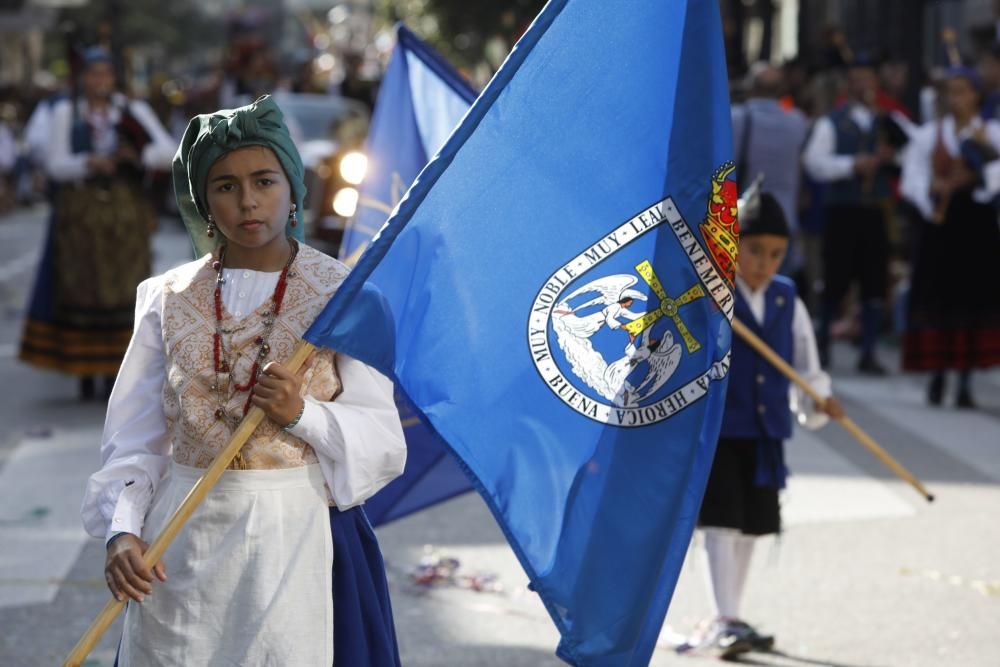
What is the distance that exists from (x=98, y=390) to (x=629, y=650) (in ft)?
26.5

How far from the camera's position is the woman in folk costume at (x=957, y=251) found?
33.9ft

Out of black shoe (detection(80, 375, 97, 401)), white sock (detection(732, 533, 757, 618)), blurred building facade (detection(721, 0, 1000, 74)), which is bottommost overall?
black shoe (detection(80, 375, 97, 401))

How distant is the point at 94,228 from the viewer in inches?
414

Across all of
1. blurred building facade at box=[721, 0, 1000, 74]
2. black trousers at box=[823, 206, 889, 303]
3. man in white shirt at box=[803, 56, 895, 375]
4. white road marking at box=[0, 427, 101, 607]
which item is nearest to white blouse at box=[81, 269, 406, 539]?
white road marking at box=[0, 427, 101, 607]

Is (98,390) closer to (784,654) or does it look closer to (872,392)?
(872,392)

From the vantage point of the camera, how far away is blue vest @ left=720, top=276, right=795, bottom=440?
18.1ft

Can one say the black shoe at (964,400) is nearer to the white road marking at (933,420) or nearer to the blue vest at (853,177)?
the white road marking at (933,420)

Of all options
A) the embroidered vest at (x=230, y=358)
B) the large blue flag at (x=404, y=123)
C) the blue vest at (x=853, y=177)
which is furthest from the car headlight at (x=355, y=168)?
the blue vest at (x=853, y=177)

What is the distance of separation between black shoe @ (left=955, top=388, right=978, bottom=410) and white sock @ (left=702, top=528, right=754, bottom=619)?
516cm

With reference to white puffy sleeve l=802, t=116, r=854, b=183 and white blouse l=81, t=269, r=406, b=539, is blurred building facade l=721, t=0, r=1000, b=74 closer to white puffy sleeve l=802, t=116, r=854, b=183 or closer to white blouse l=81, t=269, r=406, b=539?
white puffy sleeve l=802, t=116, r=854, b=183

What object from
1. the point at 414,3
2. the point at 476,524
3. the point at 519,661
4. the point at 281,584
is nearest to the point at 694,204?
the point at 281,584

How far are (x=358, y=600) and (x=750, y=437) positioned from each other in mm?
2194

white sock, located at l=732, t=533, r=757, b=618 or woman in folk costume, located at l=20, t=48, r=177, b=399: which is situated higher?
woman in folk costume, located at l=20, t=48, r=177, b=399

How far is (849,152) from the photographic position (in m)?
11.9
